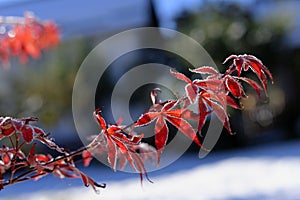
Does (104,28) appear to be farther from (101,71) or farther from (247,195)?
(247,195)

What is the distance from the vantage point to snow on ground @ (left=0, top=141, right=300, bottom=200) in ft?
12.8

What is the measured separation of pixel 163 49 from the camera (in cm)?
684

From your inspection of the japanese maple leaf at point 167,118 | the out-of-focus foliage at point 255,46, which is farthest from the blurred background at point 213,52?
the japanese maple leaf at point 167,118

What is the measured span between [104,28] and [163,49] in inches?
55.8

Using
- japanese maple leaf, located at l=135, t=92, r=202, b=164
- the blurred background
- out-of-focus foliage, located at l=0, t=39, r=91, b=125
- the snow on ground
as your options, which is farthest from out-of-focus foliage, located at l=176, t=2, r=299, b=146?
japanese maple leaf, located at l=135, t=92, r=202, b=164

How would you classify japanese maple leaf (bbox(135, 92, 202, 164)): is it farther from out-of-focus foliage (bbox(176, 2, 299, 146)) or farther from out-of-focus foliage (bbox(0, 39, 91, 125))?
out-of-focus foliage (bbox(176, 2, 299, 146))

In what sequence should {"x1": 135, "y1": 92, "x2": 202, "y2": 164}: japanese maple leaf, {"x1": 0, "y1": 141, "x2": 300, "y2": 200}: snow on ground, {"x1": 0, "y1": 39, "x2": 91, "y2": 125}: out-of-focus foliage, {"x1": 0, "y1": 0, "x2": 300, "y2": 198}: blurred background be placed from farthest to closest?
{"x1": 0, "y1": 0, "x2": 300, "y2": 198}: blurred background < {"x1": 0, "y1": 39, "x2": 91, "y2": 125}: out-of-focus foliage < {"x1": 0, "y1": 141, "x2": 300, "y2": 200}: snow on ground < {"x1": 135, "y1": 92, "x2": 202, "y2": 164}: japanese maple leaf

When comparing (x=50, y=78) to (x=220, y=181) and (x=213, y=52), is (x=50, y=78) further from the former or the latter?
(x=220, y=181)

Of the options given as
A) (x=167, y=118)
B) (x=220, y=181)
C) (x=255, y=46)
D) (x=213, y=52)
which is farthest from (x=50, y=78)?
(x=167, y=118)

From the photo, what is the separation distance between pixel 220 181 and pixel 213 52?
2.73m

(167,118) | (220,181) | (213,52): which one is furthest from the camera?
(213,52)

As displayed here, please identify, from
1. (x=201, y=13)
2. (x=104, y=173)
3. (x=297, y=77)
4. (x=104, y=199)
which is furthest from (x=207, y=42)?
(x=104, y=199)

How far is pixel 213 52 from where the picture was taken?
688cm

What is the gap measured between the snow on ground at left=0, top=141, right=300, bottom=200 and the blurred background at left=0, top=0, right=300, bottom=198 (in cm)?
111
